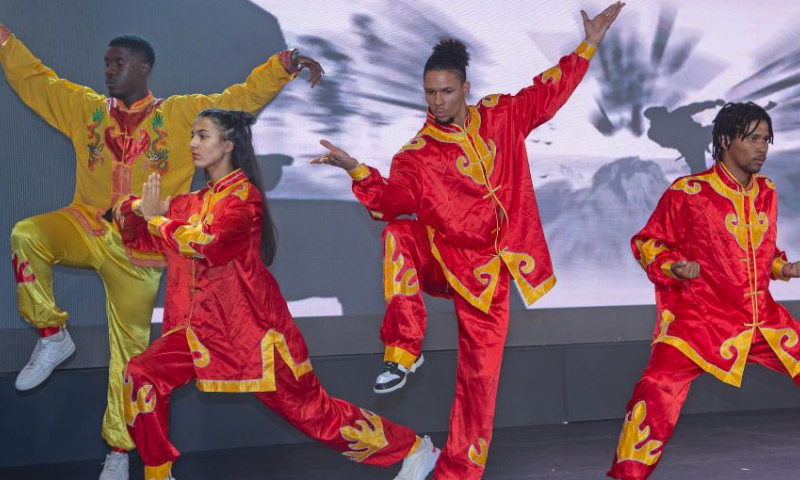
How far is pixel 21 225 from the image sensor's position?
3.78m

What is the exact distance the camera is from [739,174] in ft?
11.1

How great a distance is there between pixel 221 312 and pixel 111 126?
49.1 inches

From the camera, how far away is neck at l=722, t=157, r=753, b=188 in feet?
11.1

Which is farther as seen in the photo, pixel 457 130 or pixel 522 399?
pixel 522 399

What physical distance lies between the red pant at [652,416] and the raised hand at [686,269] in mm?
255

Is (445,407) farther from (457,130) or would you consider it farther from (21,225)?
(21,225)

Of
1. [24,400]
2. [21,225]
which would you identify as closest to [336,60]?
[21,225]

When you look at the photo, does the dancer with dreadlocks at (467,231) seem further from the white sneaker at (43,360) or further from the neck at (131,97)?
the white sneaker at (43,360)

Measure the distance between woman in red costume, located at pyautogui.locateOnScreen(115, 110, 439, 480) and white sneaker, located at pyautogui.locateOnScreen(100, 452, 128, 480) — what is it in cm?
76

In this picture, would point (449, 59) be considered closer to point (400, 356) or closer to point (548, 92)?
point (548, 92)

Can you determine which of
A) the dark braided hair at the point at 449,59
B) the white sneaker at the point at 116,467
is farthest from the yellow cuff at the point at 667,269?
the white sneaker at the point at 116,467

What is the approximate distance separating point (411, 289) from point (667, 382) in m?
0.88

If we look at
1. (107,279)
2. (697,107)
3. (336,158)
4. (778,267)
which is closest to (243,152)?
(336,158)

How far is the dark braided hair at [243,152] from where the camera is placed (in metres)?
3.30
